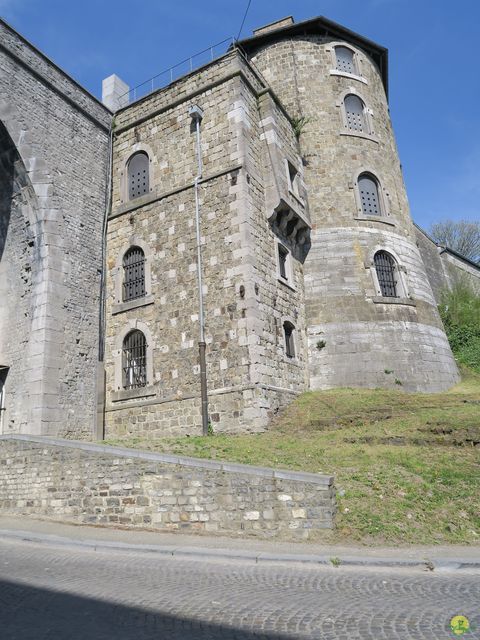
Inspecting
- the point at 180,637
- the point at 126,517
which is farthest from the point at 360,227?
the point at 180,637

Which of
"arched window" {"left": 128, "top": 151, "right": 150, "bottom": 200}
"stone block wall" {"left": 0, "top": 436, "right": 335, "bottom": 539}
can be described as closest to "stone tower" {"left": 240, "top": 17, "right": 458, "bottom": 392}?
"arched window" {"left": 128, "top": 151, "right": 150, "bottom": 200}

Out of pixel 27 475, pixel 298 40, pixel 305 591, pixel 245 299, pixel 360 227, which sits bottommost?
pixel 305 591

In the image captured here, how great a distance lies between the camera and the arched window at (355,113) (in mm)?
20250

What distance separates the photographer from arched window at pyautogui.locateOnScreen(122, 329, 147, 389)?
50.0 ft

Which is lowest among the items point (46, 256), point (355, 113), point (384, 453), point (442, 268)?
point (384, 453)

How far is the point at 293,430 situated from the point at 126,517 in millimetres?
5202

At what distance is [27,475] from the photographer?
1051cm

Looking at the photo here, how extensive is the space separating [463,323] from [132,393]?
1470 cm

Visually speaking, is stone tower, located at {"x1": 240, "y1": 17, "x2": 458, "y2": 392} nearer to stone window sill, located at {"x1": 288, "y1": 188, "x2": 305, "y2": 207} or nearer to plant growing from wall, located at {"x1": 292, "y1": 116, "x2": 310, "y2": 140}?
plant growing from wall, located at {"x1": 292, "y1": 116, "x2": 310, "y2": 140}

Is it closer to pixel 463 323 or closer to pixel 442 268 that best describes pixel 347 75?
pixel 442 268

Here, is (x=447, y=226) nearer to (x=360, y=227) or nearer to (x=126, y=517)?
(x=360, y=227)

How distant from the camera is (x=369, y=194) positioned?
63.1ft

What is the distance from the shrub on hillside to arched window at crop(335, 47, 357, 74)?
1122 centimetres

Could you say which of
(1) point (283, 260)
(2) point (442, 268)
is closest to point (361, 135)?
(1) point (283, 260)
